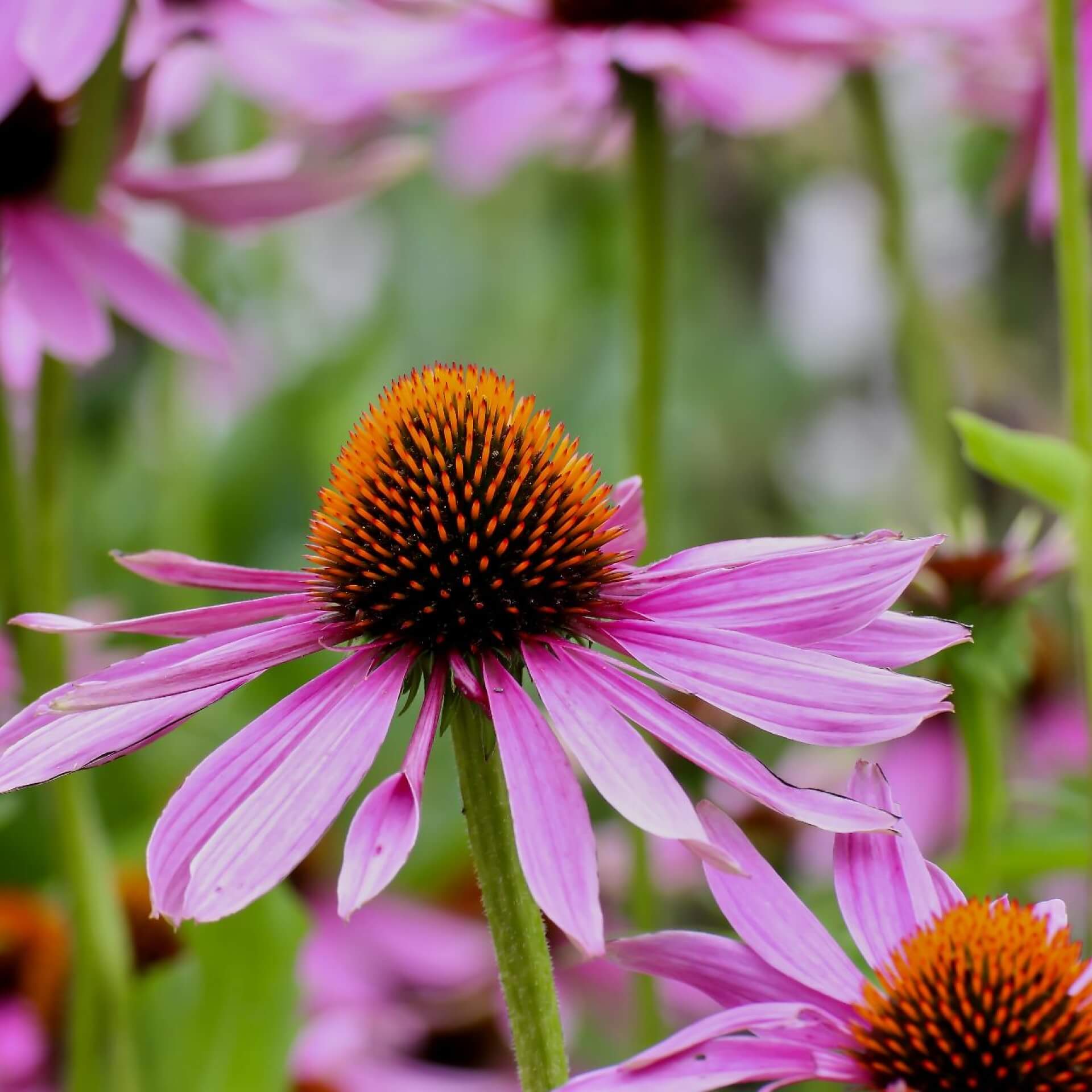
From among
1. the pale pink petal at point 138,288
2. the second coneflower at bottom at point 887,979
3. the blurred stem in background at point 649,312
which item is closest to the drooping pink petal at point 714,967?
the second coneflower at bottom at point 887,979

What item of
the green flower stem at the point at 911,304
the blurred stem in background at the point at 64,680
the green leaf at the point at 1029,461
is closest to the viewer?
the green leaf at the point at 1029,461

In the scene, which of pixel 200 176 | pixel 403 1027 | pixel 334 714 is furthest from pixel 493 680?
pixel 403 1027

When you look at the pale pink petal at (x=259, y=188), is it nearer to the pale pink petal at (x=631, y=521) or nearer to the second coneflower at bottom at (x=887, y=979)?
the pale pink petal at (x=631, y=521)

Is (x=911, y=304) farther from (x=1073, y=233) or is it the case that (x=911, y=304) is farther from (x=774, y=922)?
(x=774, y=922)

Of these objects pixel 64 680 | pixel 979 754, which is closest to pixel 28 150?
pixel 64 680

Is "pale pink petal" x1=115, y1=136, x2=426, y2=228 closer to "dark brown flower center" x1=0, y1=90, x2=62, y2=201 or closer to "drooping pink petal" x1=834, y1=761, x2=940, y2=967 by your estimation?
"dark brown flower center" x1=0, y1=90, x2=62, y2=201

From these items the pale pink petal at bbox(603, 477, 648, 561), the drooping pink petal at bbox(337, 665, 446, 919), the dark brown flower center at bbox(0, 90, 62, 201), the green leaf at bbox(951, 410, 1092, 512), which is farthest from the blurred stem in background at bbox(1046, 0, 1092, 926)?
the dark brown flower center at bbox(0, 90, 62, 201)
